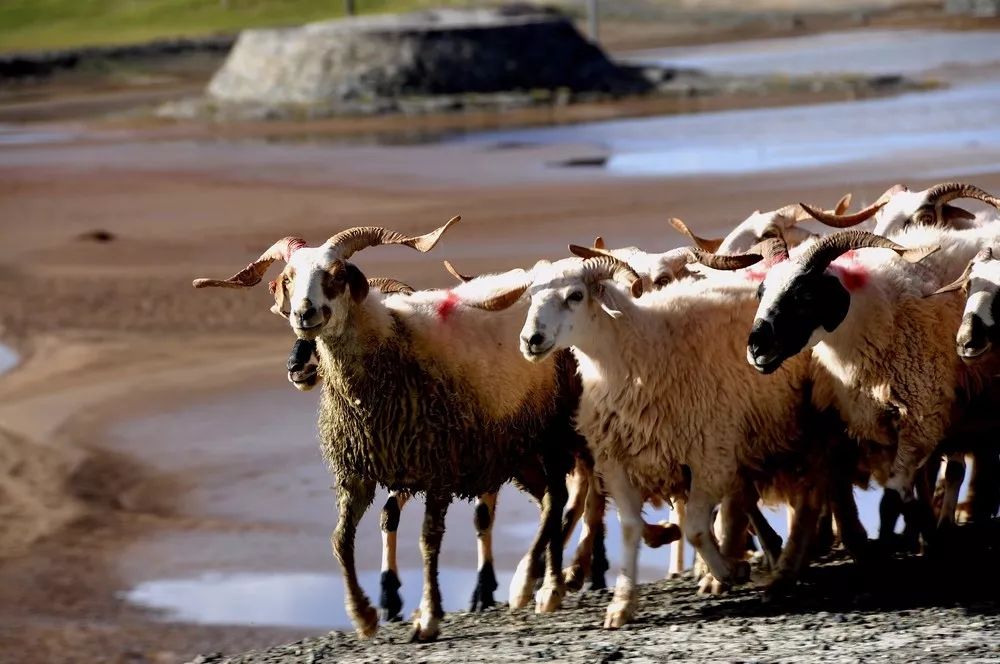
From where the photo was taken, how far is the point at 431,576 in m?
9.00

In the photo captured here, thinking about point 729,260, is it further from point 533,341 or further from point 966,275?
point 533,341

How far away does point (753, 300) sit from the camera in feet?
30.0

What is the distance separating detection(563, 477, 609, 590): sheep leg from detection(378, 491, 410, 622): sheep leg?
3.01 feet

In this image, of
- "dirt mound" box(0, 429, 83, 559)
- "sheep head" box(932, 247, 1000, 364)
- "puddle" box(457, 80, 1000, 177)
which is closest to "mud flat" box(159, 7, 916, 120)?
"puddle" box(457, 80, 1000, 177)

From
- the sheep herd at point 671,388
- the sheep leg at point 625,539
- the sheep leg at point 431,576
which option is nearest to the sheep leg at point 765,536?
the sheep herd at point 671,388

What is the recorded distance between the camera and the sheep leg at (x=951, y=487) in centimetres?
948

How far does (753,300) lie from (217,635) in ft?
12.1

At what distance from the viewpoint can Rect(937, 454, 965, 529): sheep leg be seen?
948 cm

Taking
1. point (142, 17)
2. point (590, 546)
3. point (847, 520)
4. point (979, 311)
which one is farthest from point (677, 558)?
point (142, 17)

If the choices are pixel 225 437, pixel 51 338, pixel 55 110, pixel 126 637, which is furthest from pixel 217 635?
pixel 55 110

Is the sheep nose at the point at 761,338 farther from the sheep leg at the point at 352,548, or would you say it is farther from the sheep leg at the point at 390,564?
the sheep leg at the point at 390,564

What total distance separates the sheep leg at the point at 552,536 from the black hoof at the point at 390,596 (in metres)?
0.88

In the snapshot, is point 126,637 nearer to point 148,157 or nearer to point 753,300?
point 753,300

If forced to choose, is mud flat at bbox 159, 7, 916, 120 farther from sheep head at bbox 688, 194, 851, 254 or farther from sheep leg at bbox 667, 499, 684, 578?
sheep leg at bbox 667, 499, 684, 578
